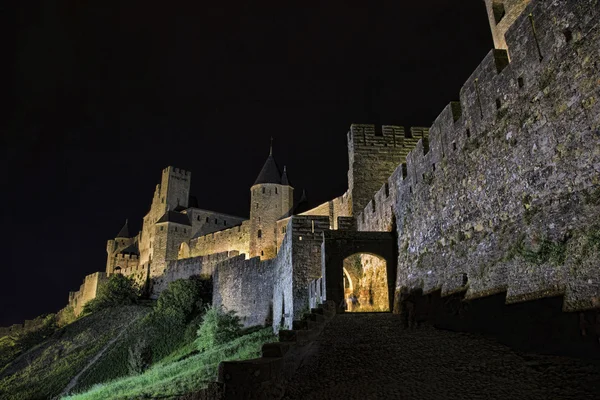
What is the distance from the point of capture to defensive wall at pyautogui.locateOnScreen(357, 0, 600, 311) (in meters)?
6.62

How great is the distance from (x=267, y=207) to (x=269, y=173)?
446 cm

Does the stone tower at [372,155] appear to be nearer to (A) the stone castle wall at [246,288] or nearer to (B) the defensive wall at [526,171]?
(A) the stone castle wall at [246,288]

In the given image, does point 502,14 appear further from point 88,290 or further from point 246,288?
point 88,290

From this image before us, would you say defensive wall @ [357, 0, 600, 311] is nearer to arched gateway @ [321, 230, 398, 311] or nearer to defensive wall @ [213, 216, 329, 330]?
arched gateway @ [321, 230, 398, 311]

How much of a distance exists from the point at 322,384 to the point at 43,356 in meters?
32.5

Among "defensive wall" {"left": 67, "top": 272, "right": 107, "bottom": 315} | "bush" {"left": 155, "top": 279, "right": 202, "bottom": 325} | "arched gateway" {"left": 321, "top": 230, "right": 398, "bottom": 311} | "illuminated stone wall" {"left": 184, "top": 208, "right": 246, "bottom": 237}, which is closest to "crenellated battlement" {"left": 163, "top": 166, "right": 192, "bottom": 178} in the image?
"illuminated stone wall" {"left": 184, "top": 208, "right": 246, "bottom": 237}

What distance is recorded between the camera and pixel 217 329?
25.0 metres

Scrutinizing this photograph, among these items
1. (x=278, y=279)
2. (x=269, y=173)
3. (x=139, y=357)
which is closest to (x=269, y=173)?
(x=269, y=173)

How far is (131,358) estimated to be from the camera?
985 inches

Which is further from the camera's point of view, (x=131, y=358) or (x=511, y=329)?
(x=131, y=358)

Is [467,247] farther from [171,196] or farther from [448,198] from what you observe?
[171,196]

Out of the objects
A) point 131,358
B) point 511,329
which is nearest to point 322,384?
point 511,329

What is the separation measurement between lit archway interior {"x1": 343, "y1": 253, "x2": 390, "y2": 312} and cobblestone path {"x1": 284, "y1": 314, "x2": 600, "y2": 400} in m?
6.63

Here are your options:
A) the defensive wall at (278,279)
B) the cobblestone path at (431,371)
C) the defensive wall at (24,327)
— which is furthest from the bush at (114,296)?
the cobblestone path at (431,371)
